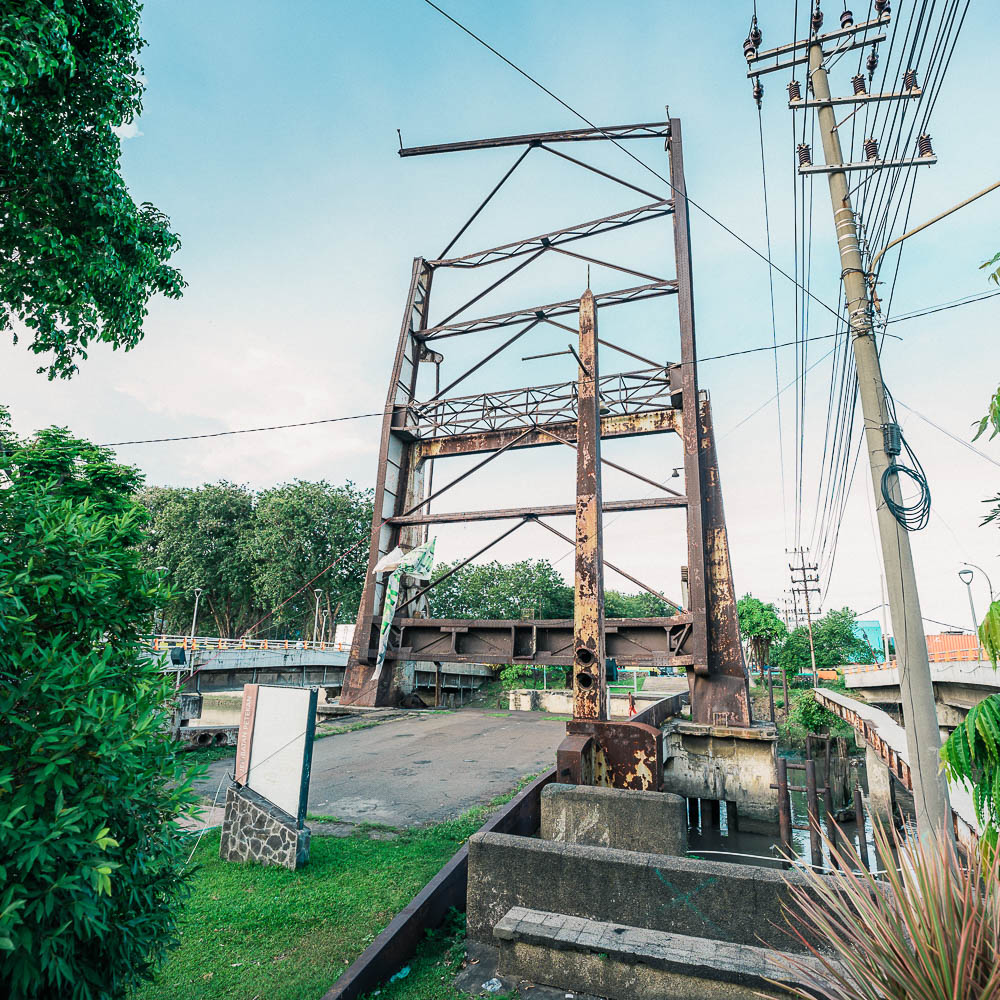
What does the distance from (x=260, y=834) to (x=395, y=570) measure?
10.5 metres

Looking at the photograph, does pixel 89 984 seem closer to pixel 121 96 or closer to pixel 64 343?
pixel 64 343

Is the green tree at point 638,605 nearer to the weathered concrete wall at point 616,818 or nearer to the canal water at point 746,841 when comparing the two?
the canal water at point 746,841

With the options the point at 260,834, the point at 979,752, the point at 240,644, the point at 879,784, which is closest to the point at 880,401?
the point at 979,752

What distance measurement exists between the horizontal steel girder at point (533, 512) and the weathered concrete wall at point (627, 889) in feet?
30.8

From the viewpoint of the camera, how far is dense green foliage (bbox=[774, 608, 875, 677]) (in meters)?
49.1

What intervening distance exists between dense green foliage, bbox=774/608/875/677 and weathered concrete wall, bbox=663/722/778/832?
3857 cm

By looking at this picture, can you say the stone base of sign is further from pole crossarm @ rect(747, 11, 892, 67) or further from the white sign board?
pole crossarm @ rect(747, 11, 892, 67)

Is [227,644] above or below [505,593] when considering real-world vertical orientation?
below

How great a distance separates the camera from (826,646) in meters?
52.6

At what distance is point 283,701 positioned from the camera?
667 cm

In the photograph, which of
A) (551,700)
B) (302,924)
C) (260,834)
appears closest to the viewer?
(302,924)

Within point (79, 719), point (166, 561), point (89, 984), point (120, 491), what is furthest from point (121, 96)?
point (166, 561)

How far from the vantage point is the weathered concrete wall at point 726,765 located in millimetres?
12625

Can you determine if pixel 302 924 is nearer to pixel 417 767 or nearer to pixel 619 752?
pixel 619 752
